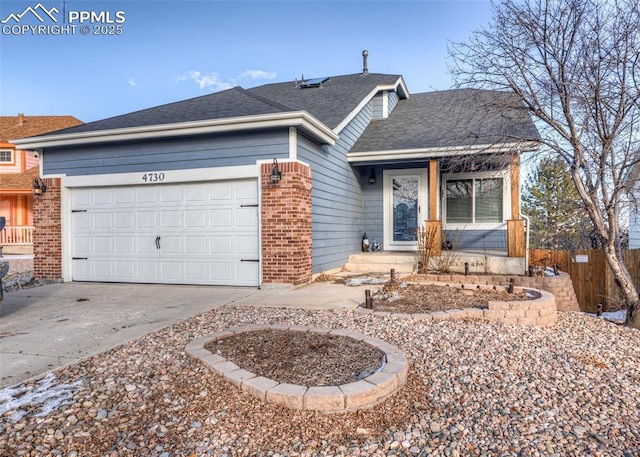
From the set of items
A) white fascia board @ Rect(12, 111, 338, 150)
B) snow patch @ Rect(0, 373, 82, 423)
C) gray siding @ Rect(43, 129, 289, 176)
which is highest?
white fascia board @ Rect(12, 111, 338, 150)

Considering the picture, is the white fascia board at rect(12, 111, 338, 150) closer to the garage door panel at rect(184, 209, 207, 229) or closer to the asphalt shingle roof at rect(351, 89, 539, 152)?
the garage door panel at rect(184, 209, 207, 229)

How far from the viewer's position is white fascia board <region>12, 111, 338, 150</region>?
6.48 metres

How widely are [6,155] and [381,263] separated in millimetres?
18260

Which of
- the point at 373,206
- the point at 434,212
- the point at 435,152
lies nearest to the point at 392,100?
the point at 373,206

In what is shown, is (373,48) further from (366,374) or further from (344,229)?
(366,374)

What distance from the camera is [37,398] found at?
259 centimetres

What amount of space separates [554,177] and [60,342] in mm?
16182

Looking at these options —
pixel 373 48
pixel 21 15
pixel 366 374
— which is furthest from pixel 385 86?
pixel 366 374

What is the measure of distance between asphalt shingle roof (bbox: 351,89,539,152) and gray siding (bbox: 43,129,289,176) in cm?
327

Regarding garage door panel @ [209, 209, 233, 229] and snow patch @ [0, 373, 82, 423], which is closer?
snow patch @ [0, 373, 82, 423]

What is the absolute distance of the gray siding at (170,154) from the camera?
6.90 meters

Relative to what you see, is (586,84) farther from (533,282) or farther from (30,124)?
(30,124)

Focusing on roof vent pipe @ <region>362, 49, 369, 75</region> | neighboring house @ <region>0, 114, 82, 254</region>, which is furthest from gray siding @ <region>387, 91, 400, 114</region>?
neighboring house @ <region>0, 114, 82, 254</region>

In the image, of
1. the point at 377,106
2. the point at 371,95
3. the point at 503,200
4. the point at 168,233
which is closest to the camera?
the point at 168,233
